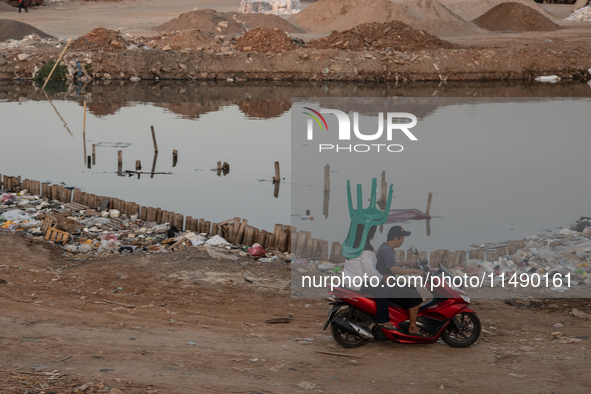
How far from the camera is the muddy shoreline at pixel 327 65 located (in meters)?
36.9

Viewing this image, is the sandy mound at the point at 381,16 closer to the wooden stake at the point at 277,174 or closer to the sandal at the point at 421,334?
the wooden stake at the point at 277,174

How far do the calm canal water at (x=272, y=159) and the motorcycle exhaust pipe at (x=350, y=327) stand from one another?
7244 millimetres

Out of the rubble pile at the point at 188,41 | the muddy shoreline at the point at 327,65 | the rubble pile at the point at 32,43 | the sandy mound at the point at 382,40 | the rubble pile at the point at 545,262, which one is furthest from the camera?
the rubble pile at the point at 188,41

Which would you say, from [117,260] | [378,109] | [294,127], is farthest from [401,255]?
[378,109]

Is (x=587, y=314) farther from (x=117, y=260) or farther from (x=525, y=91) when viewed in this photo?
(x=525, y=91)

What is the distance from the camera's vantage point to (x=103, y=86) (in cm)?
3556

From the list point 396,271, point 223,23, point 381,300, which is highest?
point 223,23

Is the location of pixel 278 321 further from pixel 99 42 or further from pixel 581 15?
pixel 581 15

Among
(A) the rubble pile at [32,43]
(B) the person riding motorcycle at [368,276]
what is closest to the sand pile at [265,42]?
(A) the rubble pile at [32,43]

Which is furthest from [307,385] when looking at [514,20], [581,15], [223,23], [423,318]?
[581,15]

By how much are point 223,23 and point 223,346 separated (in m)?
41.7

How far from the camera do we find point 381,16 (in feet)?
149

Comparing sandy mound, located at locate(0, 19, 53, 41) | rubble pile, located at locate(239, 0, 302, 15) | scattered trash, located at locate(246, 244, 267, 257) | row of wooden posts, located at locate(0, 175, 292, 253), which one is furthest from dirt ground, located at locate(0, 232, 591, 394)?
rubble pile, located at locate(239, 0, 302, 15)

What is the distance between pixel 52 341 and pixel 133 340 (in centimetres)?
82
